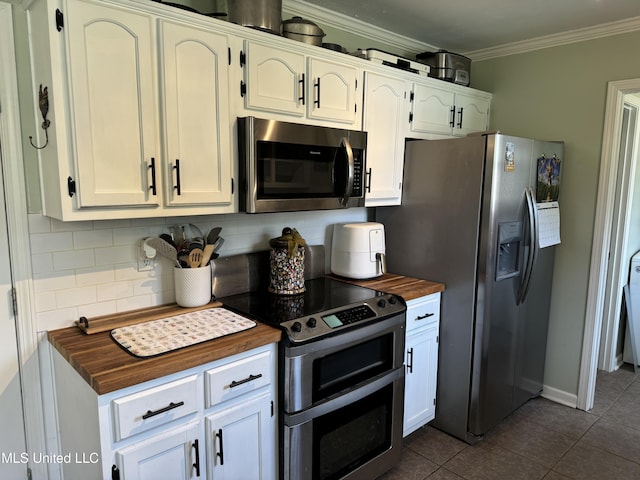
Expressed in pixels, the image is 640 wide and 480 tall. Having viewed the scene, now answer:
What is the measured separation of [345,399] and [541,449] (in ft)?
4.59

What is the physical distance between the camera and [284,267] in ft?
7.37

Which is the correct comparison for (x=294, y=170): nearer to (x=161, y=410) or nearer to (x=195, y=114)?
(x=195, y=114)

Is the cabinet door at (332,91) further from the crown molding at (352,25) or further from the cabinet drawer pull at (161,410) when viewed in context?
the cabinet drawer pull at (161,410)

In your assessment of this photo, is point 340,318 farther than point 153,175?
Yes

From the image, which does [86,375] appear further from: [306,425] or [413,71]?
[413,71]

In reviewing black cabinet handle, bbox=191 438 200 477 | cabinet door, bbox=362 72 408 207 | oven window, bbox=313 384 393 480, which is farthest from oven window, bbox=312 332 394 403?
cabinet door, bbox=362 72 408 207

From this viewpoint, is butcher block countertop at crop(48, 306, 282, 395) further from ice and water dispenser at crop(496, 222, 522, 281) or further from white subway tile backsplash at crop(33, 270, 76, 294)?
ice and water dispenser at crop(496, 222, 522, 281)

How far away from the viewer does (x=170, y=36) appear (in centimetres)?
168

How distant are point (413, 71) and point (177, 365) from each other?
2194 millimetres

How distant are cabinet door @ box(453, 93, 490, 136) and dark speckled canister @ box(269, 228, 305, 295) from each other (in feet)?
5.06

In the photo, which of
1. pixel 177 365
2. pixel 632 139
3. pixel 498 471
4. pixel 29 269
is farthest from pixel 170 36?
pixel 632 139

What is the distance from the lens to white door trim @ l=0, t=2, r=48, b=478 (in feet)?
5.33

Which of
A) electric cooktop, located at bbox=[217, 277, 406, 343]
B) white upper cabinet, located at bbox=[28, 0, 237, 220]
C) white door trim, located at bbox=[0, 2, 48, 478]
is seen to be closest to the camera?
white upper cabinet, located at bbox=[28, 0, 237, 220]

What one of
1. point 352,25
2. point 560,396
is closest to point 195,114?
point 352,25
